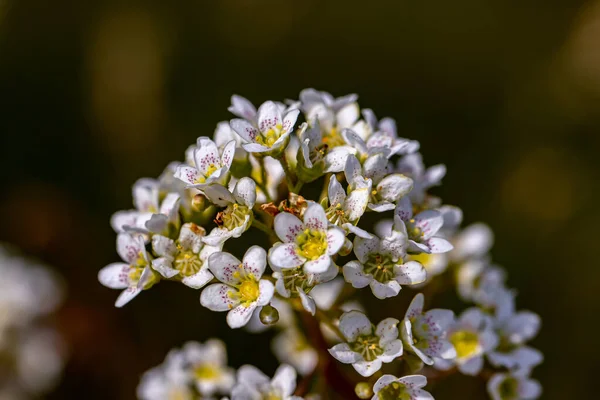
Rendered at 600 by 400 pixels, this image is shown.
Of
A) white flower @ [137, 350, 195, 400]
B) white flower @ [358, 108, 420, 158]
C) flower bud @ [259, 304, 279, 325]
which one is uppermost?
white flower @ [358, 108, 420, 158]

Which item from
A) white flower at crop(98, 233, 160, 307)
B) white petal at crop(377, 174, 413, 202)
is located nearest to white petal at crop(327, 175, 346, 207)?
white petal at crop(377, 174, 413, 202)

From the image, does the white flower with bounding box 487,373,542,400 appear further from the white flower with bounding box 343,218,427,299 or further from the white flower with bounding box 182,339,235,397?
the white flower with bounding box 182,339,235,397

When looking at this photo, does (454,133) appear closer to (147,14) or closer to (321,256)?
(147,14)

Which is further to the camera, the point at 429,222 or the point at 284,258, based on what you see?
the point at 429,222

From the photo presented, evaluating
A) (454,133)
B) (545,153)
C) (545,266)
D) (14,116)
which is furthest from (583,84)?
(14,116)

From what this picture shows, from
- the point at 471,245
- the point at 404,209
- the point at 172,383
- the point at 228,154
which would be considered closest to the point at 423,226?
the point at 404,209

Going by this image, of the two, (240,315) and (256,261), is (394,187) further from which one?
(240,315)

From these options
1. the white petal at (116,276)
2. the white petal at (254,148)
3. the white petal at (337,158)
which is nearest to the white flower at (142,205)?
the white petal at (116,276)
